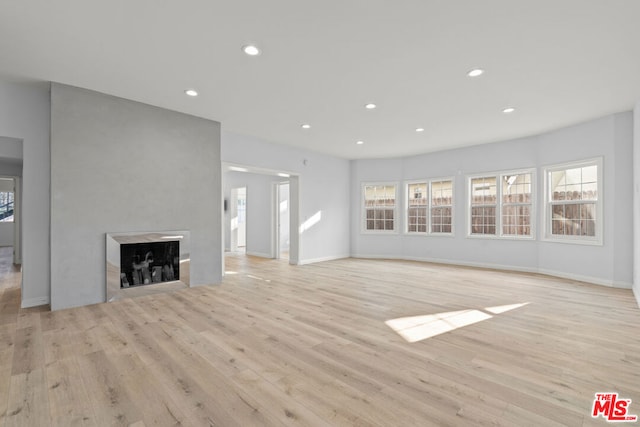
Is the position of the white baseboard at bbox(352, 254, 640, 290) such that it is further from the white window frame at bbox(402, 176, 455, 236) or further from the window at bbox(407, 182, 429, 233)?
the window at bbox(407, 182, 429, 233)

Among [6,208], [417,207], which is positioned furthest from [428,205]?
[6,208]

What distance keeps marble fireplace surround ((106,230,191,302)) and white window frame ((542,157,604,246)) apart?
267 inches

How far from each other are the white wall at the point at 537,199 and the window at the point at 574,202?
0.42 ft

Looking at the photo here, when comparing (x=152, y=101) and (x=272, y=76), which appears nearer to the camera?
(x=272, y=76)

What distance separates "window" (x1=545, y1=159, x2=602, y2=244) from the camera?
5207 mm

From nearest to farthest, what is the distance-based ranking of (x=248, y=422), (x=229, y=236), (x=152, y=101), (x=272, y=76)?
(x=248, y=422), (x=272, y=76), (x=152, y=101), (x=229, y=236)

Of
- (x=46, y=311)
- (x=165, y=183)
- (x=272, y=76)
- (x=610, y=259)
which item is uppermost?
(x=272, y=76)

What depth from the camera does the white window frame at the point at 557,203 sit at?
5070 millimetres

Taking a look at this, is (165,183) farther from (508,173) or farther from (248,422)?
(508,173)

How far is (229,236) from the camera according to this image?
384 inches

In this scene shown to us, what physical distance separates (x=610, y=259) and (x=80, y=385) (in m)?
7.05

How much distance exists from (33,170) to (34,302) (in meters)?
1.71

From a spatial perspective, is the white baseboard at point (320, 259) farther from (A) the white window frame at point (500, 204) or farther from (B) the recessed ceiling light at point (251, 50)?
(B) the recessed ceiling light at point (251, 50)

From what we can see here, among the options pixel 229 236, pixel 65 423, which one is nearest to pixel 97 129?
pixel 65 423
